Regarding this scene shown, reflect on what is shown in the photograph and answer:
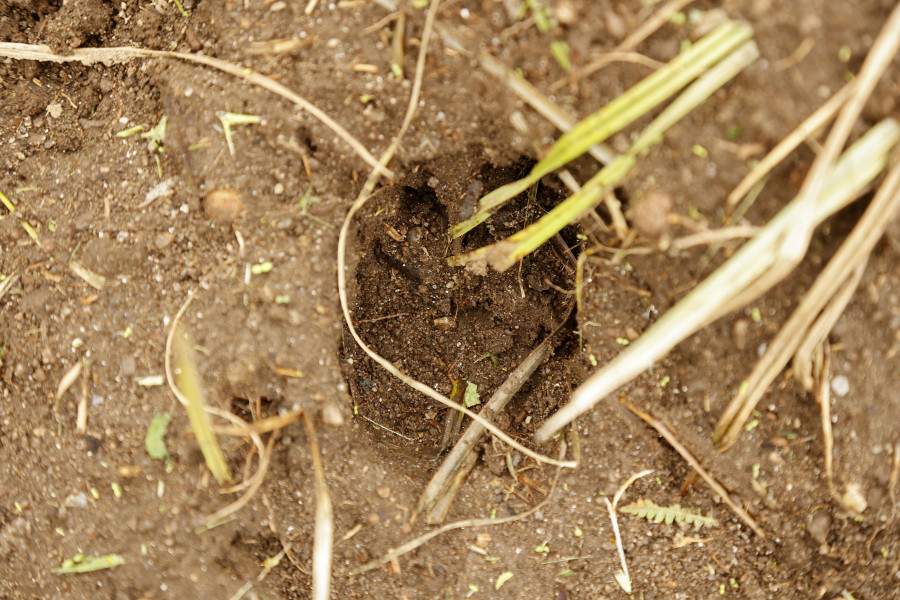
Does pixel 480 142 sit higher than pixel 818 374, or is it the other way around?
pixel 480 142

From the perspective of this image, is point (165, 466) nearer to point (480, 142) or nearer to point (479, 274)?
point (479, 274)

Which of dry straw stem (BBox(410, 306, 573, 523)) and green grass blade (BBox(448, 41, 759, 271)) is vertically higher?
green grass blade (BBox(448, 41, 759, 271))

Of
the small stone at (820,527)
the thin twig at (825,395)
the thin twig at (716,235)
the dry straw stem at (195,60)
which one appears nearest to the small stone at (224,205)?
the dry straw stem at (195,60)

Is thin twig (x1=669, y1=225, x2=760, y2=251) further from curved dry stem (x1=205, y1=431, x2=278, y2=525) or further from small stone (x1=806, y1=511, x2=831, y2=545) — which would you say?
curved dry stem (x1=205, y1=431, x2=278, y2=525)

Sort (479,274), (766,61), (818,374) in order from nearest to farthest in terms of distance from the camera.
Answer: (766,61) < (818,374) < (479,274)

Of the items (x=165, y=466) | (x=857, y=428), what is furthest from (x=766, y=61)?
(x=165, y=466)

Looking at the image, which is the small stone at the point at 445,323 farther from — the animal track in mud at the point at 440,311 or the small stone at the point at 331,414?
the small stone at the point at 331,414

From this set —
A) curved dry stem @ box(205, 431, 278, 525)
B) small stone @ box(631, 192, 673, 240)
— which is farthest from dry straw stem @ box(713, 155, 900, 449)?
curved dry stem @ box(205, 431, 278, 525)
